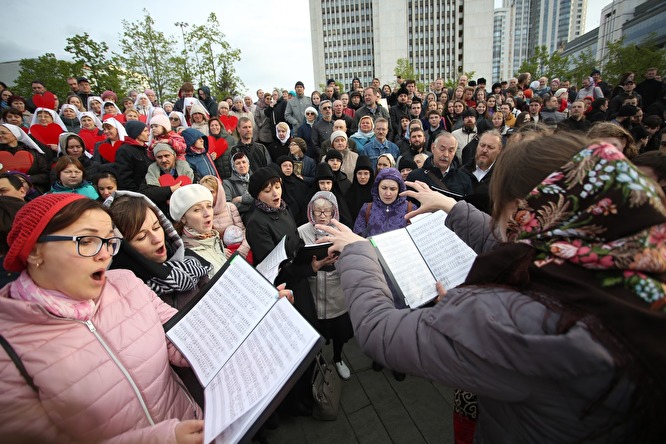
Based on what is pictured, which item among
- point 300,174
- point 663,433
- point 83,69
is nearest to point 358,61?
point 83,69

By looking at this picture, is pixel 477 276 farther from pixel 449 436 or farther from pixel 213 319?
pixel 449 436

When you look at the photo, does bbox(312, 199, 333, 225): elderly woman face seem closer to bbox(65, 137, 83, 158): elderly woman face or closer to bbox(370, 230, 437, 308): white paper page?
bbox(370, 230, 437, 308): white paper page

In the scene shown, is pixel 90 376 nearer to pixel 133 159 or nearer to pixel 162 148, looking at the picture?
pixel 162 148

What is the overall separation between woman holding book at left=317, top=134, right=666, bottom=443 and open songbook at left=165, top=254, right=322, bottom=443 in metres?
0.36

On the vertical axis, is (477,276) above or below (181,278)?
above

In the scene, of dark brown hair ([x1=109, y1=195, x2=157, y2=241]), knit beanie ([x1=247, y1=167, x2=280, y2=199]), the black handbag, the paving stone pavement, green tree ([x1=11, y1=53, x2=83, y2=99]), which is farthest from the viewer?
green tree ([x1=11, y1=53, x2=83, y2=99])

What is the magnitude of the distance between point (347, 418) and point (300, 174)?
380cm

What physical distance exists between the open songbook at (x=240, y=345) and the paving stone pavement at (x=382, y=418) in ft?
5.58

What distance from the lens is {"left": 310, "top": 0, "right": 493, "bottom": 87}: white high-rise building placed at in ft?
193

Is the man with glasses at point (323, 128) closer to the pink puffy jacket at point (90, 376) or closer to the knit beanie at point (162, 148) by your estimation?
the knit beanie at point (162, 148)

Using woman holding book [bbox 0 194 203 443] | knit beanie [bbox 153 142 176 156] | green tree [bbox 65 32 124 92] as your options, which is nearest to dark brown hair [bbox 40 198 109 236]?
woman holding book [bbox 0 194 203 443]

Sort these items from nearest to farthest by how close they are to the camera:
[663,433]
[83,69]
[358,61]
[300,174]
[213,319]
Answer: [663,433] → [213,319] → [300,174] → [83,69] → [358,61]

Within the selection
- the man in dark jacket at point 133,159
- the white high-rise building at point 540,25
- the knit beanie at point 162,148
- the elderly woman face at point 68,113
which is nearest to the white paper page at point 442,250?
the knit beanie at point 162,148

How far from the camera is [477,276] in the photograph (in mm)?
952
